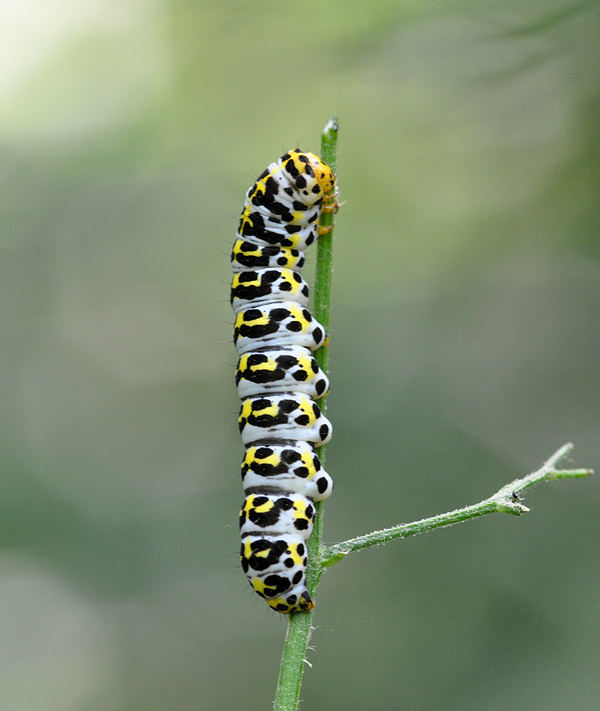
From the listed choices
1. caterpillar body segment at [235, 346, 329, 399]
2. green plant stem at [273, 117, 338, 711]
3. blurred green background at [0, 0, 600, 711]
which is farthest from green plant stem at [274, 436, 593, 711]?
blurred green background at [0, 0, 600, 711]

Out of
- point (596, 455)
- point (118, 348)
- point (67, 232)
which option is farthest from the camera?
point (67, 232)

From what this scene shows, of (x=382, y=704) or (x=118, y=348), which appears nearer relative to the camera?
(x=382, y=704)

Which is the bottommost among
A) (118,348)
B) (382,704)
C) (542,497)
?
(382,704)

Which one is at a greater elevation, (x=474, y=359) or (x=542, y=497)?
(x=474, y=359)

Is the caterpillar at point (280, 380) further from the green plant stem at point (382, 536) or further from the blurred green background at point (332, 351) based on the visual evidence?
the blurred green background at point (332, 351)

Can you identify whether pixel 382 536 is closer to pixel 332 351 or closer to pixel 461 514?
pixel 461 514

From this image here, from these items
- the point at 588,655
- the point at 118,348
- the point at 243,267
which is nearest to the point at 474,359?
the point at 588,655

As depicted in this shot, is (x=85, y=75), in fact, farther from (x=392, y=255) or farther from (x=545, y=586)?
(x=545, y=586)
